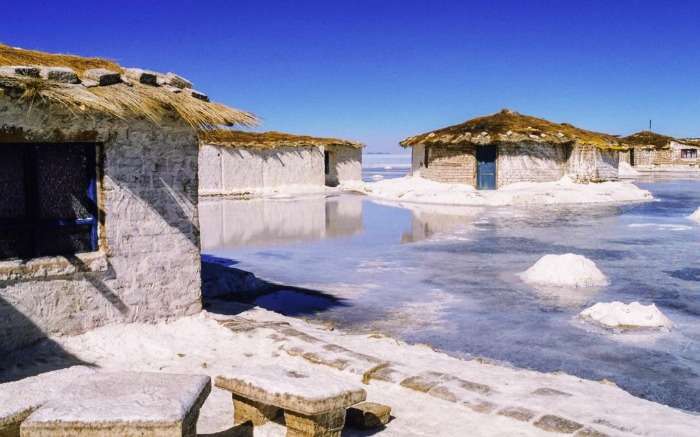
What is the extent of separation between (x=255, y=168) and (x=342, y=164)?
266 inches

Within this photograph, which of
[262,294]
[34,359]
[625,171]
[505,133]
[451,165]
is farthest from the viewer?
[625,171]

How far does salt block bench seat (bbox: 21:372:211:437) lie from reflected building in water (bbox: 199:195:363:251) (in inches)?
408

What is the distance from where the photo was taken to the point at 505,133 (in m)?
26.3

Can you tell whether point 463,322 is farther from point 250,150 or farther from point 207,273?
point 250,150

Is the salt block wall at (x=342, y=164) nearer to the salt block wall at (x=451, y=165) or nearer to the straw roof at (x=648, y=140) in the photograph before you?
the salt block wall at (x=451, y=165)

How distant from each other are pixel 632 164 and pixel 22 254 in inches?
2211

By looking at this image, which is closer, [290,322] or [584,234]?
[290,322]

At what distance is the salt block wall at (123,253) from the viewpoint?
5500 mm

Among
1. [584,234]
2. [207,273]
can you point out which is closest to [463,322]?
[207,273]

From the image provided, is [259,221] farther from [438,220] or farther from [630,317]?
[630,317]

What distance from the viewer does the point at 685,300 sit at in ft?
27.8

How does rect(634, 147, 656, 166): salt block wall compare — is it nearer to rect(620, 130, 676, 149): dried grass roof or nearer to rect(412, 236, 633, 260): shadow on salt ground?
rect(620, 130, 676, 149): dried grass roof

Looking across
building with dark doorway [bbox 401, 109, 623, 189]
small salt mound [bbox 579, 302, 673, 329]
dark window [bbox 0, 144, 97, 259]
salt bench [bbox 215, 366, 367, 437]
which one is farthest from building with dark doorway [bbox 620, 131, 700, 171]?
salt bench [bbox 215, 366, 367, 437]

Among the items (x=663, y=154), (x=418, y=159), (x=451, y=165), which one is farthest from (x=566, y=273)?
(x=663, y=154)
